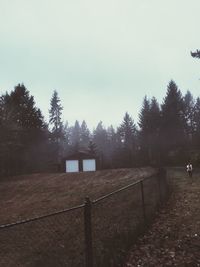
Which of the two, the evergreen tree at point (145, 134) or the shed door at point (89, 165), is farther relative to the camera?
the evergreen tree at point (145, 134)

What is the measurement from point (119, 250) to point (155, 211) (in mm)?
4509

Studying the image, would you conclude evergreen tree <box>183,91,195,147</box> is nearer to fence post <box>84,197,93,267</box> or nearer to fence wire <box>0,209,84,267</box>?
fence wire <box>0,209,84,267</box>

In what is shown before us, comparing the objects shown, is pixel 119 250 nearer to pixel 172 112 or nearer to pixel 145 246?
pixel 145 246

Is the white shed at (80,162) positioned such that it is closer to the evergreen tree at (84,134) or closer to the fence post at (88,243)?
the fence post at (88,243)

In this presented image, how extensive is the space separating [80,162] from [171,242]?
4570 cm

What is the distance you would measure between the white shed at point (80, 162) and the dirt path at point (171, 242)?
135 feet

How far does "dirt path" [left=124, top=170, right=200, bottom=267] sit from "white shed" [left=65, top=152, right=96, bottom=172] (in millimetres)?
41207

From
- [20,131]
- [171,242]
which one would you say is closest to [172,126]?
[20,131]

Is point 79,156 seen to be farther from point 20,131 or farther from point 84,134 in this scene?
point 84,134

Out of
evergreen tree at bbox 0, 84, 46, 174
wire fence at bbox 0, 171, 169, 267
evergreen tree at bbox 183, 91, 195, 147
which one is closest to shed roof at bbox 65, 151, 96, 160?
evergreen tree at bbox 0, 84, 46, 174

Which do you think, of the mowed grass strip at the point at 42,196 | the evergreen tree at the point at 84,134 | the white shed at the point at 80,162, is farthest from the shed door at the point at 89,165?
the evergreen tree at the point at 84,134

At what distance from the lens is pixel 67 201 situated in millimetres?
22672

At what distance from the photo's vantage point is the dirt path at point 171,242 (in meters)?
7.18

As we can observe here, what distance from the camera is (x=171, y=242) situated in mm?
8453
